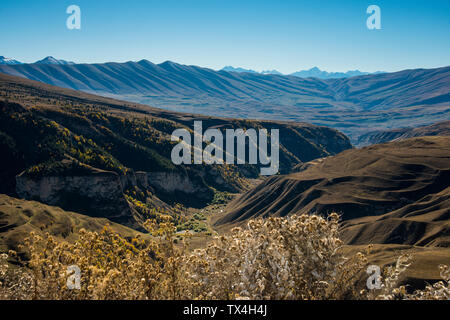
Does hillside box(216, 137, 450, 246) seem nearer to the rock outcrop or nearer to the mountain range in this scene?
the mountain range

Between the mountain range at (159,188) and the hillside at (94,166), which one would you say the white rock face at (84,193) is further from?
the mountain range at (159,188)

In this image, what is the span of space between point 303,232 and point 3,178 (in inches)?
4750

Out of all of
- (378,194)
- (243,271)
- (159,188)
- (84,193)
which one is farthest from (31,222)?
(378,194)

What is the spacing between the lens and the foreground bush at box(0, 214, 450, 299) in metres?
12.4

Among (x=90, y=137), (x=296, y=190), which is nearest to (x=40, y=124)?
(x=90, y=137)

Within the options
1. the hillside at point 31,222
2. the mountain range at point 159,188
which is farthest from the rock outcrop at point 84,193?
the hillside at point 31,222

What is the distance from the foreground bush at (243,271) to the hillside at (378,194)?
56.5 m

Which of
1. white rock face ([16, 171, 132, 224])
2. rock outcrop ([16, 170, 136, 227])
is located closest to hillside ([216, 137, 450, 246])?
rock outcrop ([16, 170, 136, 227])

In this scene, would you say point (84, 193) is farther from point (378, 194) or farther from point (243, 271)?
point (243, 271)

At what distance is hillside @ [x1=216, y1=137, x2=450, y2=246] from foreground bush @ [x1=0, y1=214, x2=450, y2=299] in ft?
185

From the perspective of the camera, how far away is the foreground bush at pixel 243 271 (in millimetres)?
12406

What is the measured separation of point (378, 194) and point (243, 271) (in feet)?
333

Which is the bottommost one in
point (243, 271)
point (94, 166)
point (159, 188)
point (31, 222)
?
point (159, 188)

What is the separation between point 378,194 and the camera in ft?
337
